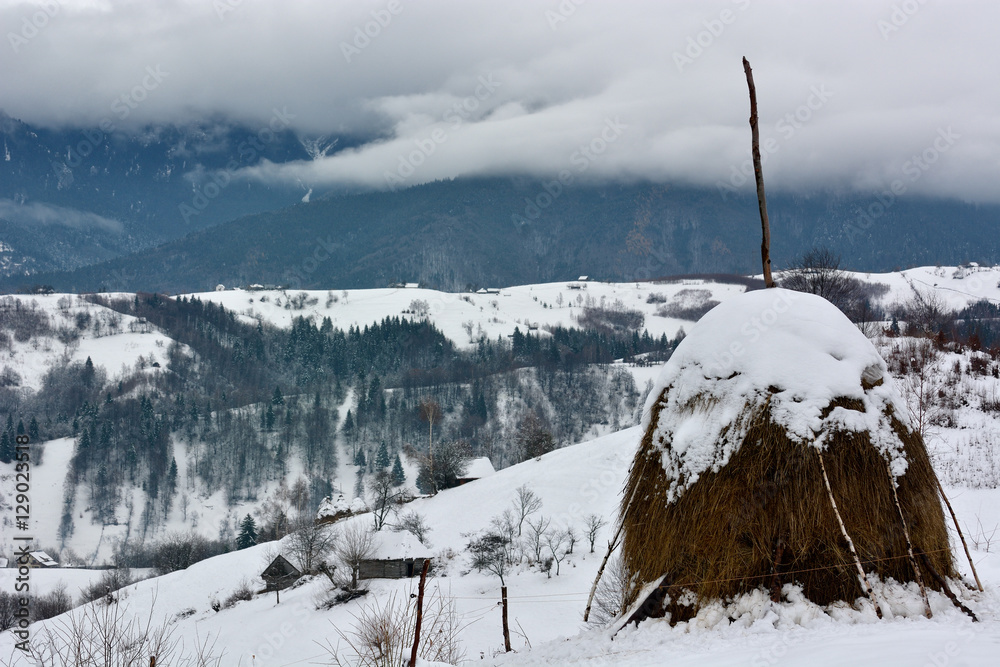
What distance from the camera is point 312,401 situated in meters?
157

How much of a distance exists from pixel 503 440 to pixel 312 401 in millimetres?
59023

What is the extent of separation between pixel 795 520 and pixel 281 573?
5338cm

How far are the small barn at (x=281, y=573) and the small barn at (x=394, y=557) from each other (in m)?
7.98

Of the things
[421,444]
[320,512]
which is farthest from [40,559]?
[421,444]

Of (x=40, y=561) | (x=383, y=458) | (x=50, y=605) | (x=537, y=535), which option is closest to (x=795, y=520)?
(x=537, y=535)

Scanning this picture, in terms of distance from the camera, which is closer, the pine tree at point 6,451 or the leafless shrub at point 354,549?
the leafless shrub at point 354,549

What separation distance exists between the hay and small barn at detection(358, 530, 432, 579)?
139 feet

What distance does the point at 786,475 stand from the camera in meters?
4.52

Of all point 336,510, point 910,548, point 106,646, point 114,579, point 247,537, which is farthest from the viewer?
point 247,537

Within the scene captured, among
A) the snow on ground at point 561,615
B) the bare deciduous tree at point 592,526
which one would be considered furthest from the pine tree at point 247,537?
the bare deciduous tree at point 592,526

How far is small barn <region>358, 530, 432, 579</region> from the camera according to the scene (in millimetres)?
45781

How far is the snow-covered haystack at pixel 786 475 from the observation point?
14.5 ft

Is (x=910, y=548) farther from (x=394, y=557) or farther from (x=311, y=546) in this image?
(x=311, y=546)

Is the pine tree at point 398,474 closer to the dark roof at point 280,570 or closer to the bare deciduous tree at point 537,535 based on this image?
the dark roof at point 280,570
